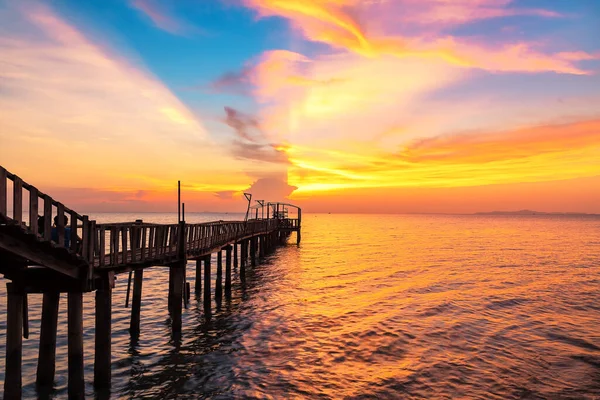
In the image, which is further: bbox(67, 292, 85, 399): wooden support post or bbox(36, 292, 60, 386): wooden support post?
bbox(36, 292, 60, 386): wooden support post

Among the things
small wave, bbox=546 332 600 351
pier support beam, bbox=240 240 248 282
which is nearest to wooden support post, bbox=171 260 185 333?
pier support beam, bbox=240 240 248 282

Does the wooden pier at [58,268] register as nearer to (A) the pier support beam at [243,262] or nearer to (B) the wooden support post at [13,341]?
(B) the wooden support post at [13,341]

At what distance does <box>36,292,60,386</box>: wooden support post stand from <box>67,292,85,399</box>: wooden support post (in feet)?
3.50

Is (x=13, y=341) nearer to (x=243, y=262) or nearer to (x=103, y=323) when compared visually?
(x=103, y=323)

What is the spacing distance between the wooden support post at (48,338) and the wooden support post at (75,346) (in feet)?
3.50

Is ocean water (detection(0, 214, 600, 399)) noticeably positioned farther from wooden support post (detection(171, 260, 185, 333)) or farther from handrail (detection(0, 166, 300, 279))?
handrail (detection(0, 166, 300, 279))

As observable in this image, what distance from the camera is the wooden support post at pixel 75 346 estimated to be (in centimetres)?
1134

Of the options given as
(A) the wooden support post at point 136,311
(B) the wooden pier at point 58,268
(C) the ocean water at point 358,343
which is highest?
(B) the wooden pier at point 58,268

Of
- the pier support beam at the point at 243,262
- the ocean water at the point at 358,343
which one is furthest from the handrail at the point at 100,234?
the pier support beam at the point at 243,262

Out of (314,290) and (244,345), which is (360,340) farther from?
(314,290)

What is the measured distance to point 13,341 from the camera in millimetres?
10578

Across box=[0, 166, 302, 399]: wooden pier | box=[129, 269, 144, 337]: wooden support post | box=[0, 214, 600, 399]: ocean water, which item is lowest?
box=[0, 214, 600, 399]: ocean water

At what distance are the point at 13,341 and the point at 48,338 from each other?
1986 mm

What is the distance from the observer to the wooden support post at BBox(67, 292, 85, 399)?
37.2 feet
